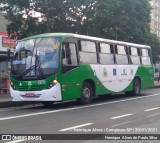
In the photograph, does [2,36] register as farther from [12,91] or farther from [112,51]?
Answer: [12,91]

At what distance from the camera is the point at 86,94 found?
55.8 ft

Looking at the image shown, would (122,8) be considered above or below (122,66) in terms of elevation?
above

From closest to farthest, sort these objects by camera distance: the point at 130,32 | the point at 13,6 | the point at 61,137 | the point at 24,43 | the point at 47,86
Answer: the point at 61,137, the point at 47,86, the point at 24,43, the point at 13,6, the point at 130,32

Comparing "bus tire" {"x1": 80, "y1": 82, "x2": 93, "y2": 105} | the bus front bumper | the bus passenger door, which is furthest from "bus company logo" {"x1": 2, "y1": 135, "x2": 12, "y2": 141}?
"bus tire" {"x1": 80, "y1": 82, "x2": 93, "y2": 105}

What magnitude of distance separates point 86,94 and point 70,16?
32.7ft

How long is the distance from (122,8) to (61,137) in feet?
62.2

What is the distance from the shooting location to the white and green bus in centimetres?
1512

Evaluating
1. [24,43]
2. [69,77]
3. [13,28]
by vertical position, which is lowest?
[69,77]

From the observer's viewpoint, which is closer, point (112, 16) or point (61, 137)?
point (61, 137)

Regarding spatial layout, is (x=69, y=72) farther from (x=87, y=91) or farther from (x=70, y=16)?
(x=70, y=16)

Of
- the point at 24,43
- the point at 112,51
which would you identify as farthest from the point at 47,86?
the point at 112,51

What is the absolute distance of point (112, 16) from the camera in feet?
83.9

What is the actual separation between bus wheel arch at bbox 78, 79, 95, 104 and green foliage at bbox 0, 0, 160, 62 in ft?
25.0

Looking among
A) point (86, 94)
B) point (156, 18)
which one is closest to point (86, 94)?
point (86, 94)
